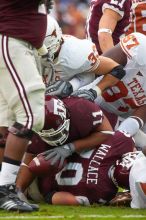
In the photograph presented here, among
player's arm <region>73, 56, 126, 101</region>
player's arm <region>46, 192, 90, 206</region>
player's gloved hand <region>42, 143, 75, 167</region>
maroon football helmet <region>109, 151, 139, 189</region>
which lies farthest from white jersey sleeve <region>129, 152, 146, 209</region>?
player's arm <region>73, 56, 126, 101</region>

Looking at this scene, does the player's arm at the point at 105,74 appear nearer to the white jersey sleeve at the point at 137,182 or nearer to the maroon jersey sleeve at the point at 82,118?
the maroon jersey sleeve at the point at 82,118

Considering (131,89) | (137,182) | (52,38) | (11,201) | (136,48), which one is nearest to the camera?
(11,201)

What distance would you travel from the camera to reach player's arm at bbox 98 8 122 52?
6.98 meters

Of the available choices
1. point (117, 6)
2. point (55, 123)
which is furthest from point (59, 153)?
point (117, 6)

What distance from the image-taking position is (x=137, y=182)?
5195mm

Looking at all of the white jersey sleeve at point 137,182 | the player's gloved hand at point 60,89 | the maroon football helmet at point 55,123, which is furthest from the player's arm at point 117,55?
the white jersey sleeve at point 137,182

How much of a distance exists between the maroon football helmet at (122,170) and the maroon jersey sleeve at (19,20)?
0.97m

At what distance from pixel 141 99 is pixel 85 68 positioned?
66 centimetres

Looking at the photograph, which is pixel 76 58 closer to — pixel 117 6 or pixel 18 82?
pixel 18 82

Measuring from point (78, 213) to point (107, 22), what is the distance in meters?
2.46

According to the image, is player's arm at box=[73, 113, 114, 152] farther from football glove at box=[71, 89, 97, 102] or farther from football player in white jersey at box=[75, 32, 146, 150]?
football player in white jersey at box=[75, 32, 146, 150]

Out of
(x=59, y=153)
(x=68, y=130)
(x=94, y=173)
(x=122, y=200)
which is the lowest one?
(x=122, y=200)

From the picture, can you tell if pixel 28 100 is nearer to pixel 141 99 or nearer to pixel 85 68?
pixel 85 68

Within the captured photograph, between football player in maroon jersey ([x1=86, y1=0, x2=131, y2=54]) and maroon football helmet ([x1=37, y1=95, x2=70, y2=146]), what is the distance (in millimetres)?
1630
